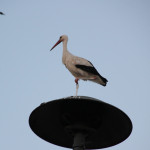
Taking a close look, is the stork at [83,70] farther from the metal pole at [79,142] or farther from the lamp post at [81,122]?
the metal pole at [79,142]

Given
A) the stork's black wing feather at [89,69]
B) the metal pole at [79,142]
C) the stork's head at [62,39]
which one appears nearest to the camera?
the metal pole at [79,142]

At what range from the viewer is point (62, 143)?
17.7 feet

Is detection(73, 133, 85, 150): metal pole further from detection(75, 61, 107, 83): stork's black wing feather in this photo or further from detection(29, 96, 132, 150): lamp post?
detection(75, 61, 107, 83): stork's black wing feather

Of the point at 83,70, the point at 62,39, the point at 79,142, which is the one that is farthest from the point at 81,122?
the point at 62,39

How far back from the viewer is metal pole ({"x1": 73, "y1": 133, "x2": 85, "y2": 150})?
461 cm

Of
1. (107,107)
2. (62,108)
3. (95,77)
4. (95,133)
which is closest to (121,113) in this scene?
(107,107)

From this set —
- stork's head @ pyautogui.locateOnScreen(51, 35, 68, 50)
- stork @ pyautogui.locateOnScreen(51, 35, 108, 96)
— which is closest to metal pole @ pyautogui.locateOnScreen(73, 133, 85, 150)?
stork @ pyautogui.locateOnScreen(51, 35, 108, 96)

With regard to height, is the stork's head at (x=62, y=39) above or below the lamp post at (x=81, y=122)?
above

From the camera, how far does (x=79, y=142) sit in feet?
15.2

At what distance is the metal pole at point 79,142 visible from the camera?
4613 millimetres

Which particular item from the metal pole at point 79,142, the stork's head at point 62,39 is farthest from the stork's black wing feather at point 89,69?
the metal pole at point 79,142

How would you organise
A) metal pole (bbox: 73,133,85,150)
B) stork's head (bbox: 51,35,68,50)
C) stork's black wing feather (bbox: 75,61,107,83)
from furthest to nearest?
stork's head (bbox: 51,35,68,50) < stork's black wing feather (bbox: 75,61,107,83) < metal pole (bbox: 73,133,85,150)

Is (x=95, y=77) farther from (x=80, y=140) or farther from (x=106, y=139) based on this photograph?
(x=80, y=140)

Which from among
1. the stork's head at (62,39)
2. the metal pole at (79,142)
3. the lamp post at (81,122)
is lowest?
the metal pole at (79,142)
